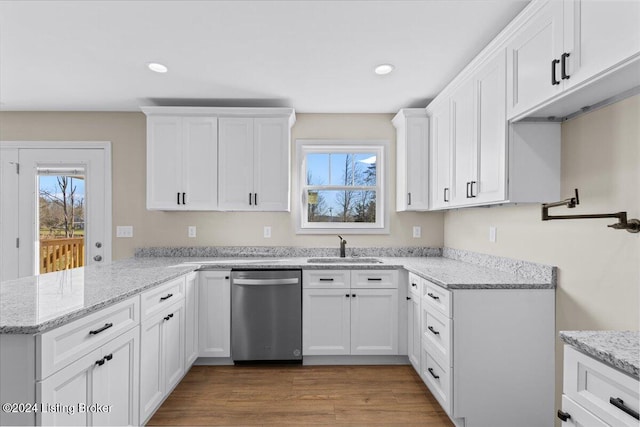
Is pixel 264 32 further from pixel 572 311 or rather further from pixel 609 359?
pixel 572 311

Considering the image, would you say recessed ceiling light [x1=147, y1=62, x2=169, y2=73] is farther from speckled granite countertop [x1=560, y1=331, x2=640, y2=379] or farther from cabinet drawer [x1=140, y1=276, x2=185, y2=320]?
speckled granite countertop [x1=560, y1=331, x2=640, y2=379]

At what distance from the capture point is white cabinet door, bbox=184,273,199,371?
98.2 inches

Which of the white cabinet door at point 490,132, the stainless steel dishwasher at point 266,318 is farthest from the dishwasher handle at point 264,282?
the white cabinet door at point 490,132

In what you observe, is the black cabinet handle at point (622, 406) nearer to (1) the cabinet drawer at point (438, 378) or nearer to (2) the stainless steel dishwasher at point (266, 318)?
(1) the cabinet drawer at point (438, 378)

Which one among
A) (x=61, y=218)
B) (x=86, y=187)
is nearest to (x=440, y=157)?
(x=86, y=187)

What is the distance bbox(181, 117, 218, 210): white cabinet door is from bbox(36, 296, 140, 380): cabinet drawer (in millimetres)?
1396

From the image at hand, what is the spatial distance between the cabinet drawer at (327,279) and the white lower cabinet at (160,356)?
40.4 inches

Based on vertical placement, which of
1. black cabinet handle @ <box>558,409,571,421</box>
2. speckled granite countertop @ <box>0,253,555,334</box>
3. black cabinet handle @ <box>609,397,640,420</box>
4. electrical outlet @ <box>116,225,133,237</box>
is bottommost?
black cabinet handle @ <box>558,409,571,421</box>

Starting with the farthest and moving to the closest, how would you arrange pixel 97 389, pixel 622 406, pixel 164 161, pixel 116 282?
pixel 164 161 < pixel 116 282 < pixel 97 389 < pixel 622 406

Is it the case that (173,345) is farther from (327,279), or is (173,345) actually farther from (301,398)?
(327,279)

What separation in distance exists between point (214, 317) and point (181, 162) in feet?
4.86

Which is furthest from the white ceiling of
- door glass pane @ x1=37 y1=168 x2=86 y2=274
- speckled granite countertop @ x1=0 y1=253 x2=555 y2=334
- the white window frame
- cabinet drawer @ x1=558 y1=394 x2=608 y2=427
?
cabinet drawer @ x1=558 y1=394 x2=608 y2=427

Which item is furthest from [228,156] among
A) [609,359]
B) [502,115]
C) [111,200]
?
[609,359]

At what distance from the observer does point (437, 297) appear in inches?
83.0
